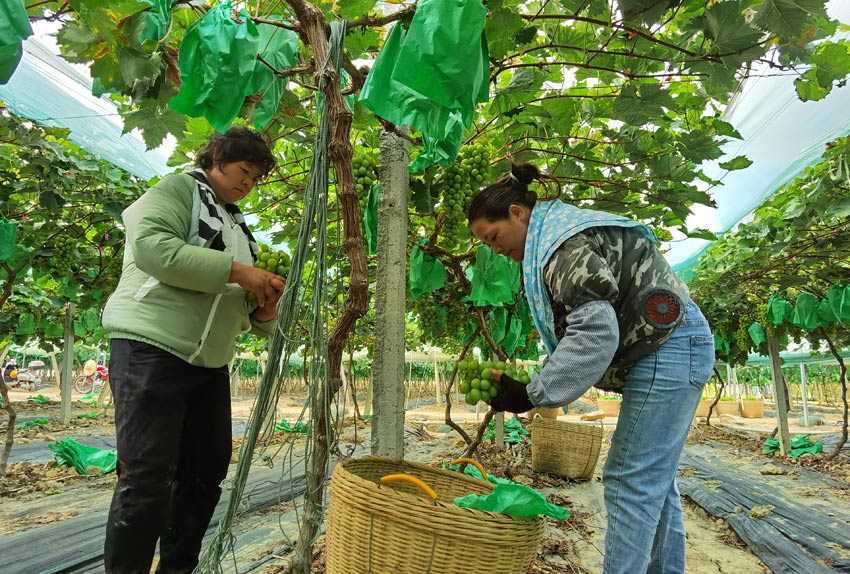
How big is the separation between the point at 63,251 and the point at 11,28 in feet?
16.4

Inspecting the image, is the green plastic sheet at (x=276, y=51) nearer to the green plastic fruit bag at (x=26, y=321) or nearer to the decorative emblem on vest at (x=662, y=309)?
the decorative emblem on vest at (x=662, y=309)

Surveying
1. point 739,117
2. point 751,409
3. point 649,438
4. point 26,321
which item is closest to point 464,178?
point 649,438

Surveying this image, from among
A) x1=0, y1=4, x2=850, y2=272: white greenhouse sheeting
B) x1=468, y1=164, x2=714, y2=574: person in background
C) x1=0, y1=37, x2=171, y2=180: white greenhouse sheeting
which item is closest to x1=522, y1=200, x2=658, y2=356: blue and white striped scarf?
x1=468, y1=164, x2=714, y2=574: person in background

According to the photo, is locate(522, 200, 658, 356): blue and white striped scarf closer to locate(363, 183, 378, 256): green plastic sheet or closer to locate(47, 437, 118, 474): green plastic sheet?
locate(363, 183, 378, 256): green plastic sheet

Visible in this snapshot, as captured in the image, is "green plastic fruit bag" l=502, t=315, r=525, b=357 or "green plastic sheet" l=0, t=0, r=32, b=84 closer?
"green plastic sheet" l=0, t=0, r=32, b=84

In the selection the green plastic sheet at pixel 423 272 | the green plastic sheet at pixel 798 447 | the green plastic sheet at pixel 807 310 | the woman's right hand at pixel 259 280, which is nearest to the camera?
the woman's right hand at pixel 259 280

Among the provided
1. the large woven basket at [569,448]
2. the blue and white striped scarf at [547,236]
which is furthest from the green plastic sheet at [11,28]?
the large woven basket at [569,448]

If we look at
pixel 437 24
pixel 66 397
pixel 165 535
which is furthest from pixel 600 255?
pixel 66 397

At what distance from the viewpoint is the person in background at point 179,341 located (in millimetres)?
1568

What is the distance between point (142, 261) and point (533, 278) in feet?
4.18

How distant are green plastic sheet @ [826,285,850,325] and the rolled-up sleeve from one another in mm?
6210

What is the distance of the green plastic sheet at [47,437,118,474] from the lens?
18.7 feet

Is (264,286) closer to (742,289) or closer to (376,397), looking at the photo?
(376,397)

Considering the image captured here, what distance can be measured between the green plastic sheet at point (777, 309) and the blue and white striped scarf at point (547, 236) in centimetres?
689
